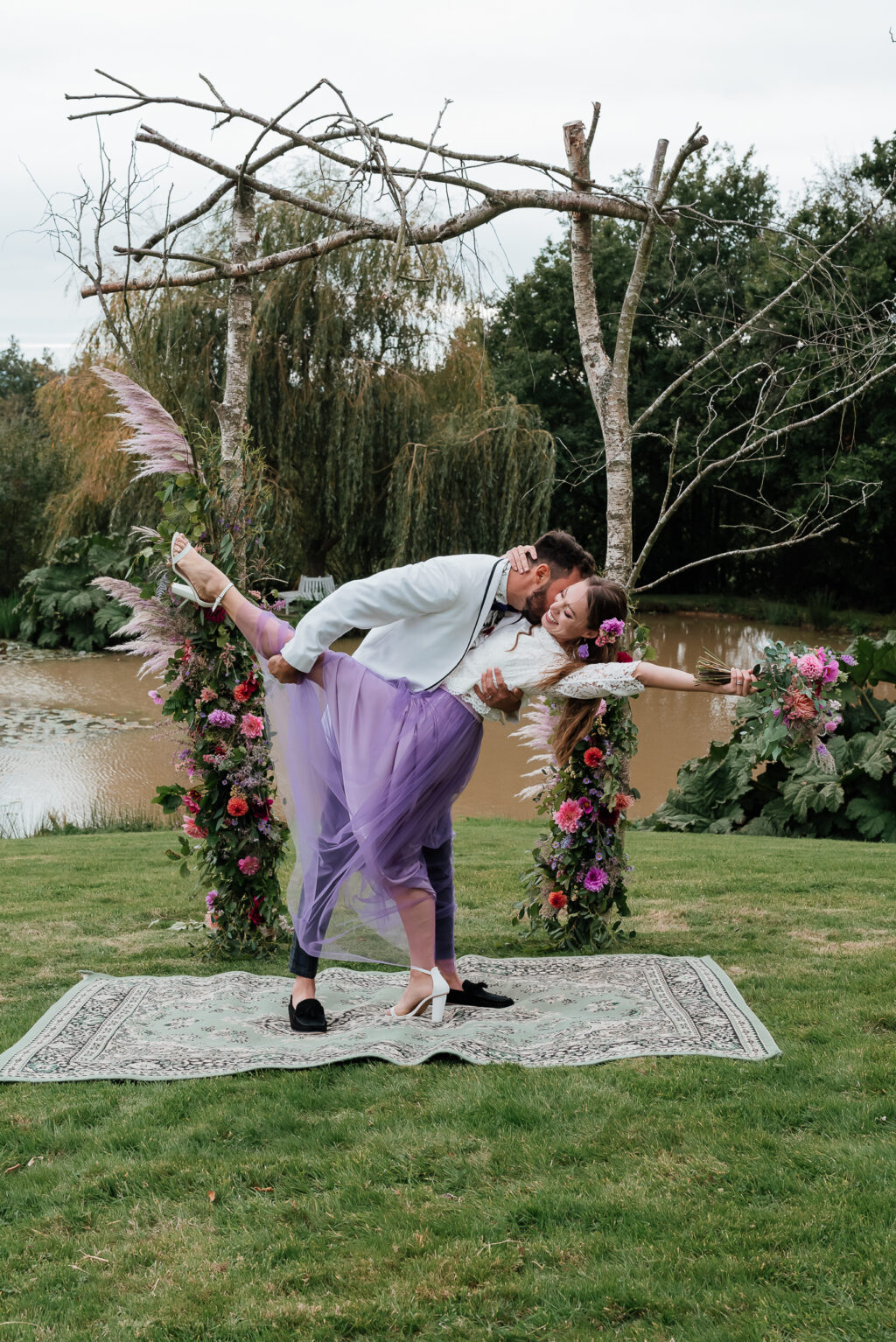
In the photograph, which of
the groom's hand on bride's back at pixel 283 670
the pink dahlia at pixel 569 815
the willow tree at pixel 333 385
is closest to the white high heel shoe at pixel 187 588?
the groom's hand on bride's back at pixel 283 670

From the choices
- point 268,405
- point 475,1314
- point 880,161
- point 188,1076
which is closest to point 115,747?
point 268,405

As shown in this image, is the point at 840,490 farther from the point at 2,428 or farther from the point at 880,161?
the point at 2,428

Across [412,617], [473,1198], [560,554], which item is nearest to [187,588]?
[412,617]

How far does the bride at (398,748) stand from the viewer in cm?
375

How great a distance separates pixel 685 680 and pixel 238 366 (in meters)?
2.72

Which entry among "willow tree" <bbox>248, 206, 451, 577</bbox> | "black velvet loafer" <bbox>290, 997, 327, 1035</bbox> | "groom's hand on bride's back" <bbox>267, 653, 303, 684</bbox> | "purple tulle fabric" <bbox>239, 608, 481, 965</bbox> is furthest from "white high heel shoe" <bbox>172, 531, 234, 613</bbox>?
"willow tree" <bbox>248, 206, 451, 577</bbox>

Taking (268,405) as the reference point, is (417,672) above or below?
below

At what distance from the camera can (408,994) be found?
389 cm

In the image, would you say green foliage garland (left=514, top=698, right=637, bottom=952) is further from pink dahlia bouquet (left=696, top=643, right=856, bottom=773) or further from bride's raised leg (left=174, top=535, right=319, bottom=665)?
bride's raised leg (left=174, top=535, right=319, bottom=665)

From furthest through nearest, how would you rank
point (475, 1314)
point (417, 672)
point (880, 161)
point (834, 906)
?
point (880, 161) → point (834, 906) → point (417, 672) → point (475, 1314)

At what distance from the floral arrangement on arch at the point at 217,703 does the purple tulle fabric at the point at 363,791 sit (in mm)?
864

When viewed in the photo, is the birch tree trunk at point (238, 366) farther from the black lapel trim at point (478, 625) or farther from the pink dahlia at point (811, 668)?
the pink dahlia at point (811, 668)

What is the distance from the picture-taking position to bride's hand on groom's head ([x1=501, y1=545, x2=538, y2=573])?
12.5 feet

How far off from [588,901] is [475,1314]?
2.80 meters
